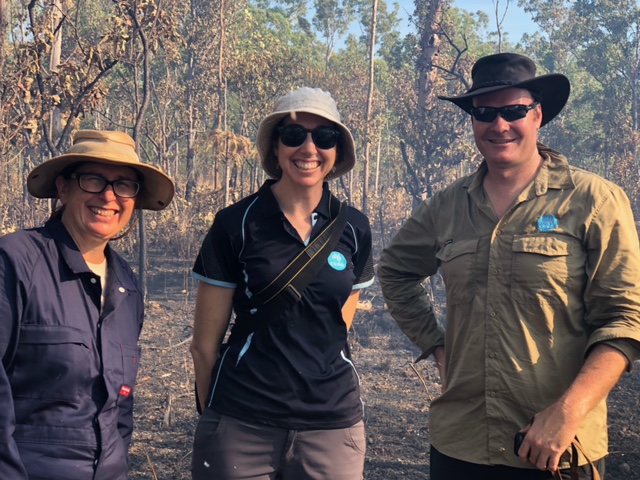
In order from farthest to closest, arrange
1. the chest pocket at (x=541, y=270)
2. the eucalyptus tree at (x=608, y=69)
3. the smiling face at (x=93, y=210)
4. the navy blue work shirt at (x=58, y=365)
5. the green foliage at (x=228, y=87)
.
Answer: the eucalyptus tree at (x=608, y=69) < the green foliage at (x=228, y=87) < the smiling face at (x=93, y=210) < the chest pocket at (x=541, y=270) < the navy blue work shirt at (x=58, y=365)

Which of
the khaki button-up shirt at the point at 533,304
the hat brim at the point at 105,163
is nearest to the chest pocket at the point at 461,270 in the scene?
the khaki button-up shirt at the point at 533,304

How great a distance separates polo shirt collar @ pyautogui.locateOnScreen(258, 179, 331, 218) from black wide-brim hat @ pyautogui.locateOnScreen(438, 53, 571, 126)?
1.96 ft

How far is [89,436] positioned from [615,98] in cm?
3039

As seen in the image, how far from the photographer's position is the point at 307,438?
236 centimetres

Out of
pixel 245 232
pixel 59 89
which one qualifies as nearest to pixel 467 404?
pixel 245 232

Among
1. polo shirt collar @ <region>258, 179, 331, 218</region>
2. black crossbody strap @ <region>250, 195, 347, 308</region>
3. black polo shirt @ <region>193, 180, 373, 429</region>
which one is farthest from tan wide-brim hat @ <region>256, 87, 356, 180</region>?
black crossbody strap @ <region>250, 195, 347, 308</region>

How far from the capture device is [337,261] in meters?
2.55

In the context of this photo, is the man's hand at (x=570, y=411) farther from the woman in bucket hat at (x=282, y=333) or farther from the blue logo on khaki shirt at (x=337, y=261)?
the blue logo on khaki shirt at (x=337, y=261)

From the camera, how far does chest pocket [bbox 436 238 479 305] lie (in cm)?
245

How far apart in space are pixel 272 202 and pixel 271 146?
0.30m

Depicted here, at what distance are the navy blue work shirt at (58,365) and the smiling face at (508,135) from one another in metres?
1.41

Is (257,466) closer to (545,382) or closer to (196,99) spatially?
(545,382)

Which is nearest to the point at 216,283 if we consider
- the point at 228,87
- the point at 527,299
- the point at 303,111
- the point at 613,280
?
the point at 303,111

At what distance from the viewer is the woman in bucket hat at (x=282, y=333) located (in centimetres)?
235
